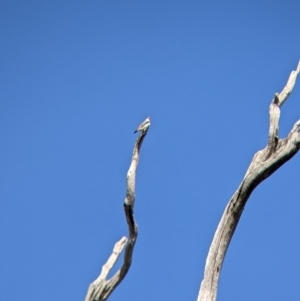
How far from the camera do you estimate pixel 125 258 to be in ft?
18.2

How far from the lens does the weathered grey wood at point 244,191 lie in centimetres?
612

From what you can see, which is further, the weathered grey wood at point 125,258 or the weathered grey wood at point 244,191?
the weathered grey wood at point 244,191

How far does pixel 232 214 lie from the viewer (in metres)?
6.22

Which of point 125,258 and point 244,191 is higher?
point 244,191

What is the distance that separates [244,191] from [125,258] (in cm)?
139

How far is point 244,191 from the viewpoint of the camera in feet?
20.5

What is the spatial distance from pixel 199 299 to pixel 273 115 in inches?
73.8

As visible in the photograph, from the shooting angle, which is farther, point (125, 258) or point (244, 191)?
point (244, 191)

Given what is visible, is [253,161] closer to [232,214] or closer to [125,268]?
[232,214]

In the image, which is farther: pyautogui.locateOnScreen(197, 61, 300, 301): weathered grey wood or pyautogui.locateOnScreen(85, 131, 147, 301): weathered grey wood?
pyautogui.locateOnScreen(197, 61, 300, 301): weathered grey wood

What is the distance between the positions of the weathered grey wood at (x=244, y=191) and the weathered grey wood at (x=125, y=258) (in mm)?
917

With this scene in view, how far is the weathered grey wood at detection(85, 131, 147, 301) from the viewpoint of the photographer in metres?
5.37

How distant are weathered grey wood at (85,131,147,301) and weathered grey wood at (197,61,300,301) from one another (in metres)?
0.92

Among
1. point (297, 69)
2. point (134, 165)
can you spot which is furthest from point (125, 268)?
point (297, 69)
